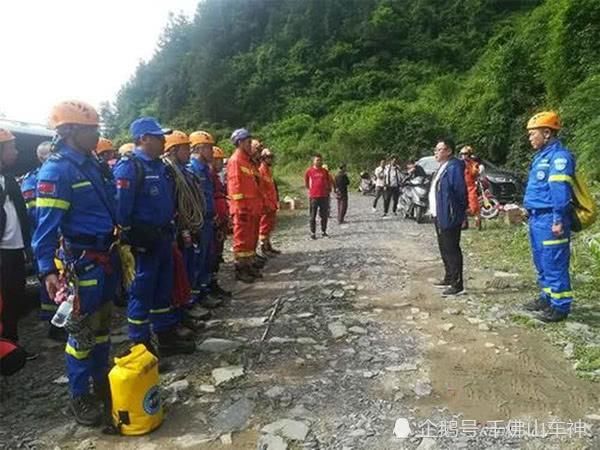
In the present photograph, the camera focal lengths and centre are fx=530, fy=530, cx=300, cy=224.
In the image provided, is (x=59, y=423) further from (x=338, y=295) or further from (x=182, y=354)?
(x=338, y=295)

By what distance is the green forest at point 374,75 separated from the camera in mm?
19297

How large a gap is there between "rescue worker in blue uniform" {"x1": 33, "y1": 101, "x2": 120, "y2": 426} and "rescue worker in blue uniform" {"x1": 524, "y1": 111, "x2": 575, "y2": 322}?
3878 millimetres

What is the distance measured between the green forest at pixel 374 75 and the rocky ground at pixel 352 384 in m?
8.57

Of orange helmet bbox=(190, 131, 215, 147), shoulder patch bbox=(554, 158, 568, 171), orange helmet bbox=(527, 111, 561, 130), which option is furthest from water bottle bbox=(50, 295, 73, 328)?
orange helmet bbox=(527, 111, 561, 130)

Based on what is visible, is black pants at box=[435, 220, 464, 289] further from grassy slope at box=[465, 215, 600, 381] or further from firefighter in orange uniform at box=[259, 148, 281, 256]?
firefighter in orange uniform at box=[259, 148, 281, 256]

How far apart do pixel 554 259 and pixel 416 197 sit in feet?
26.2

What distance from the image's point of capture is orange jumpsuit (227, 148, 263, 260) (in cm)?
690

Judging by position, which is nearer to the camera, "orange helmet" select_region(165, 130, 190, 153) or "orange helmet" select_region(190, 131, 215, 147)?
"orange helmet" select_region(165, 130, 190, 153)

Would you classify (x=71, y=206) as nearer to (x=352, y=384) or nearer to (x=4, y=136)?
(x=4, y=136)

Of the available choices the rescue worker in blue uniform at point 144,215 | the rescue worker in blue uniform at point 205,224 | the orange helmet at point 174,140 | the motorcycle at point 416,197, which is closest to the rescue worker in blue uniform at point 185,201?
the orange helmet at point 174,140

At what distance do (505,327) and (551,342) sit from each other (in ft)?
1.62

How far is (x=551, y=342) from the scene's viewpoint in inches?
182

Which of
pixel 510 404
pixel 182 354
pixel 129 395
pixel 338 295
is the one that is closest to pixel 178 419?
pixel 129 395

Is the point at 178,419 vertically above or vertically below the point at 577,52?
below
